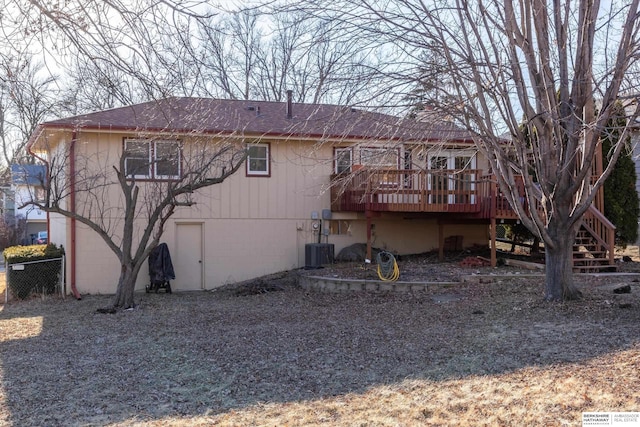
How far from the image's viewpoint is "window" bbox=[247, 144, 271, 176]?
52.2 ft

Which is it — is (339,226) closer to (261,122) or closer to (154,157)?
(261,122)

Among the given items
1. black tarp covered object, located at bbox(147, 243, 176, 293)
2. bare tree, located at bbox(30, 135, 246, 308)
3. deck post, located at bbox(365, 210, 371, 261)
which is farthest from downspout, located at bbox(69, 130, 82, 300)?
deck post, located at bbox(365, 210, 371, 261)

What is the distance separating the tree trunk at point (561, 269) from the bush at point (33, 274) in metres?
11.3

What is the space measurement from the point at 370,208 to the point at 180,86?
8.26 m

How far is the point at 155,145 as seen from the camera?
45.0 ft

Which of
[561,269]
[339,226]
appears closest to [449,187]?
[339,226]

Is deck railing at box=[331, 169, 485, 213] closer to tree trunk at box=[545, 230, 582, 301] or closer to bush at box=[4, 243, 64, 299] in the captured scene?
tree trunk at box=[545, 230, 582, 301]

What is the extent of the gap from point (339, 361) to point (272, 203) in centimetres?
933

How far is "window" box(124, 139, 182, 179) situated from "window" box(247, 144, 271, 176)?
215 cm

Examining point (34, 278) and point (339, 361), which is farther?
point (34, 278)

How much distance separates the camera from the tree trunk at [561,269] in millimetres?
9195

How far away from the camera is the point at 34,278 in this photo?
14.4 meters

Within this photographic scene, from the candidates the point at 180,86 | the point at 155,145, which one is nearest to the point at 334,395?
the point at 180,86

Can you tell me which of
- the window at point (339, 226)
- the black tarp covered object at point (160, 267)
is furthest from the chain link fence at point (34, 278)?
the window at point (339, 226)
